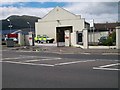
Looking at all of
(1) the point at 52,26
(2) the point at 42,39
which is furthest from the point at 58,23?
(2) the point at 42,39

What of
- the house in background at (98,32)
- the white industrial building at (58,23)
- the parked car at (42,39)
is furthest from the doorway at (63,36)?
the house in background at (98,32)

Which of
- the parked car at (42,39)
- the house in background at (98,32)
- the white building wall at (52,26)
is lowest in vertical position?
the parked car at (42,39)

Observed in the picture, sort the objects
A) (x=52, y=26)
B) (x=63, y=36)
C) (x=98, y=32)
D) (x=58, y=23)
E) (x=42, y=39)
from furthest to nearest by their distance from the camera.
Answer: (x=52, y=26) < (x=58, y=23) < (x=42, y=39) < (x=63, y=36) < (x=98, y=32)

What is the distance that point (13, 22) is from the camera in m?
111

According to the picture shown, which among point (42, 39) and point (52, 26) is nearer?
point (42, 39)

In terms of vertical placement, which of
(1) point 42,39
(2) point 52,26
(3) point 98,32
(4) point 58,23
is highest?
(4) point 58,23

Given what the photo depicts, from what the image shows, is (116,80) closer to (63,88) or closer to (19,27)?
(63,88)

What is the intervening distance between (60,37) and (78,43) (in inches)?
919

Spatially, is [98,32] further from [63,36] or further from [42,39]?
[42,39]

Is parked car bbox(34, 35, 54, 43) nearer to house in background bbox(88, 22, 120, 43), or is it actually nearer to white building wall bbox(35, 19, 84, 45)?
white building wall bbox(35, 19, 84, 45)

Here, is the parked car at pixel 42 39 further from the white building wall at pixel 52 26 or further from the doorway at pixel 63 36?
the white building wall at pixel 52 26

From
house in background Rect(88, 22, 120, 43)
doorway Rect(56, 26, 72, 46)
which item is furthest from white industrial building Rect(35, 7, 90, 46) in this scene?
house in background Rect(88, 22, 120, 43)

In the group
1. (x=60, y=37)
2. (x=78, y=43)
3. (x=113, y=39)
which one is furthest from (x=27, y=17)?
(x=113, y=39)

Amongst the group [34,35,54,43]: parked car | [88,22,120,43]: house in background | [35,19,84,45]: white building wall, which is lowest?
[34,35,54,43]: parked car
